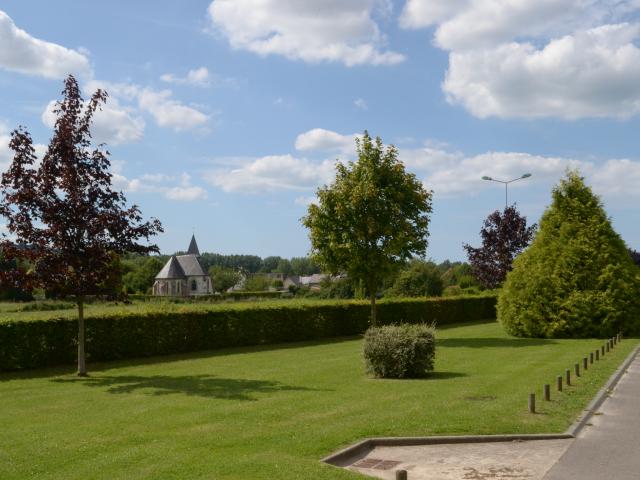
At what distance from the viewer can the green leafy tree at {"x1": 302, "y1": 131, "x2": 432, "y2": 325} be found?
29.0 m

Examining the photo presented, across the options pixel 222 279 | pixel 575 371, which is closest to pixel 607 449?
pixel 575 371

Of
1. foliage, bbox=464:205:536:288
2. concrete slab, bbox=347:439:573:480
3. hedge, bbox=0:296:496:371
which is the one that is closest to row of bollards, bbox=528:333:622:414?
concrete slab, bbox=347:439:573:480

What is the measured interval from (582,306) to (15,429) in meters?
25.6

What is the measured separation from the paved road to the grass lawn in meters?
0.55

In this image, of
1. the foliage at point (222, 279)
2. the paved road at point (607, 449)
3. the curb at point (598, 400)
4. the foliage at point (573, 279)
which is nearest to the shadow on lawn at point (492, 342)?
the foliage at point (573, 279)

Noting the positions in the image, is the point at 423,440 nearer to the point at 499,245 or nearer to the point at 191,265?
the point at 499,245

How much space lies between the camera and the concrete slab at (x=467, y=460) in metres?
8.23

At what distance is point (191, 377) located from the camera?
58.6 ft

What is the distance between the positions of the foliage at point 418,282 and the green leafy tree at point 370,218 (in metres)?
30.7

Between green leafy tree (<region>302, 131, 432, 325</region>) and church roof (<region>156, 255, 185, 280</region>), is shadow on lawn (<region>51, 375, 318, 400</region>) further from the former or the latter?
church roof (<region>156, 255, 185, 280</region>)

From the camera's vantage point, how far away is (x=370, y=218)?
94.5 feet

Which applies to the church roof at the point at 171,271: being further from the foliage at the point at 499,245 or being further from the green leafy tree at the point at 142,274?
the foliage at the point at 499,245

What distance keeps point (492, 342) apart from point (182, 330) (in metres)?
13.3

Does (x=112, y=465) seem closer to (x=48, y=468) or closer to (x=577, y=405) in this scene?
(x=48, y=468)
